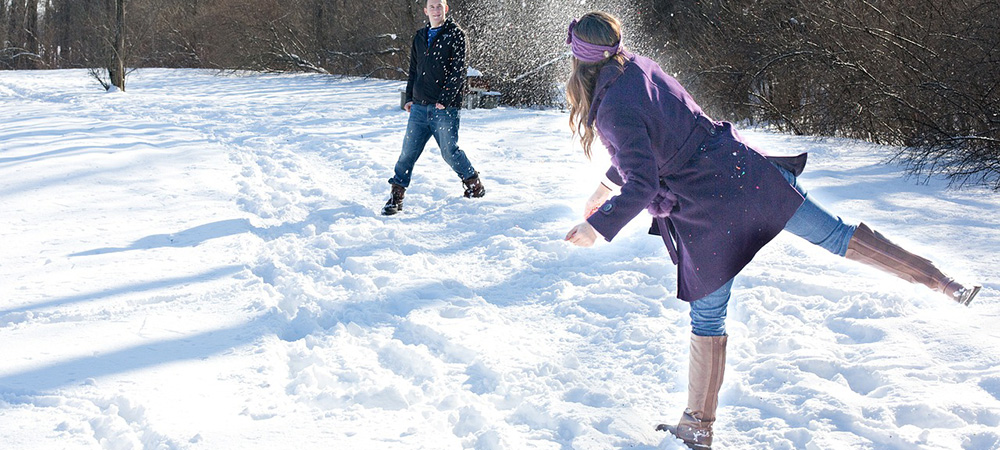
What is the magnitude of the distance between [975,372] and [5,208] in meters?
6.47

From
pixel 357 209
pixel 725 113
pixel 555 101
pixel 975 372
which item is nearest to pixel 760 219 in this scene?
pixel 975 372

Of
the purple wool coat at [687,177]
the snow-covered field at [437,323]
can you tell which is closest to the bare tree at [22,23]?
the snow-covered field at [437,323]

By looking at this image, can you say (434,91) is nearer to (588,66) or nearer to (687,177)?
(588,66)

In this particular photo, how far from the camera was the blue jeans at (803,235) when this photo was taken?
254 cm

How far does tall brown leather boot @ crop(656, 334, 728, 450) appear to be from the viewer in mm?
2578

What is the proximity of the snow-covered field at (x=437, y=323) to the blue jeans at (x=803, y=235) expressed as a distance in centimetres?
46

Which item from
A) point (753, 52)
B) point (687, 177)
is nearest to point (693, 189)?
point (687, 177)

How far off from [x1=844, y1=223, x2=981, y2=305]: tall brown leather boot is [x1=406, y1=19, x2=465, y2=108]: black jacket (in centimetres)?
389

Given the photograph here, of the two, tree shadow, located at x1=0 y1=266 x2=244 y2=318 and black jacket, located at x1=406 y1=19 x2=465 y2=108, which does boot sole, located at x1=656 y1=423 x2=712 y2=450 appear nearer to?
tree shadow, located at x1=0 y1=266 x2=244 y2=318

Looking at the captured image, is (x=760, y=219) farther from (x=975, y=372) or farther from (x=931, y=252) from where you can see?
(x=931, y=252)

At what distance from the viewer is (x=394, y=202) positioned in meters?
6.18

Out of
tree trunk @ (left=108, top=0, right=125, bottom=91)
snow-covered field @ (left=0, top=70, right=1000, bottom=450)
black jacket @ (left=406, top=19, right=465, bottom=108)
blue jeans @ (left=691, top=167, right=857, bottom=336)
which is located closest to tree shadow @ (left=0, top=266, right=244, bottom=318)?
snow-covered field @ (left=0, top=70, right=1000, bottom=450)

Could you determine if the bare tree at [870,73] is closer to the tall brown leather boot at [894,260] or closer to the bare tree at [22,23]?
the tall brown leather boot at [894,260]

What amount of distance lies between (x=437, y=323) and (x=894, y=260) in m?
2.08
